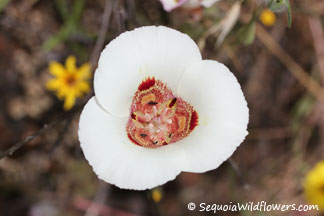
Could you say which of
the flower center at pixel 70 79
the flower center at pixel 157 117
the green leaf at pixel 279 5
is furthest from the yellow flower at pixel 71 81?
the green leaf at pixel 279 5

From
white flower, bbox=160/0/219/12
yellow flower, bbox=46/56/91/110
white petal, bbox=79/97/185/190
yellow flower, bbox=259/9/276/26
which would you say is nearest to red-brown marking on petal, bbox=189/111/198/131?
white petal, bbox=79/97/185/190

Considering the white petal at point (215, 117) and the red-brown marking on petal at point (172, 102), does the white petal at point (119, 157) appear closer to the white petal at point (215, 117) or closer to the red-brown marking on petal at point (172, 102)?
the white petal at point (215, 117)

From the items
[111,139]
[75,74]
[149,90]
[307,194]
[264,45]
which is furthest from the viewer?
[264,45]

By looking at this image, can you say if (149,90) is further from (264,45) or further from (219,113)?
(264,45)

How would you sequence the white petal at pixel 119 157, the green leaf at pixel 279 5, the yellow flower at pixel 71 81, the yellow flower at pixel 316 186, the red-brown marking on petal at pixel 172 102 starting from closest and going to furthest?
the white petal at pixel 119 157 → the green leaf at pixel 279 5 → the red-brown marking on petal at pixel 172 102 → the yellow flower at pixel 71 81 → the yellow flower at pixel 316 186

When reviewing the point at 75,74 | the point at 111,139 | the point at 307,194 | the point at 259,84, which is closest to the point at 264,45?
the point at 259,84

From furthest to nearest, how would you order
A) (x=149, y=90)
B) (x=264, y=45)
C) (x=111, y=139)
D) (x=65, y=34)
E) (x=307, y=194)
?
1. (x=264, y=45)
2. (x=307, y=194)
3. (x=65, y=34)
4. (x=149, y=90)
5. (x=111, y=139)

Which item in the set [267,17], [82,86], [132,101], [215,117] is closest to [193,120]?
[215,117]
